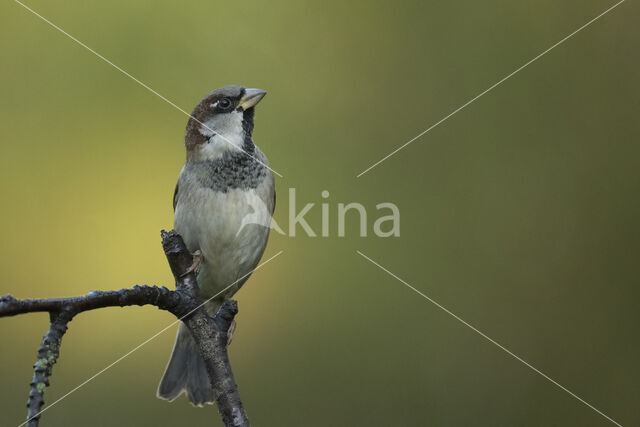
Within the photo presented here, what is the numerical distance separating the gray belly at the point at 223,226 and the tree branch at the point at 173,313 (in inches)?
41.8

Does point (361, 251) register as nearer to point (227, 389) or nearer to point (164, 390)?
point (164, 390)

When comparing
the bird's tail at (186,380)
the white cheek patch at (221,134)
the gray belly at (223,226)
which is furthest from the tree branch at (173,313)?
the bird's tail at (186,380)

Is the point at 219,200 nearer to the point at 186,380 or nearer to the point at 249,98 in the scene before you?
the point at 249,98

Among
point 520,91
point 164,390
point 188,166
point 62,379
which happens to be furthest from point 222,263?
point 520,91

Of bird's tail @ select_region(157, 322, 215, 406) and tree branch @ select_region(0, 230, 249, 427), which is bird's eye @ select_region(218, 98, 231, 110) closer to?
bird's tail @ select_region(157, 322, 215, 406)

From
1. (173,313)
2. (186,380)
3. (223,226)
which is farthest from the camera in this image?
(186,380)

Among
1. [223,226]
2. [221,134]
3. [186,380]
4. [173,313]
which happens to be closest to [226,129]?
[221,134]

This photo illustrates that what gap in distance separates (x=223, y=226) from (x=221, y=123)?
0.53 m

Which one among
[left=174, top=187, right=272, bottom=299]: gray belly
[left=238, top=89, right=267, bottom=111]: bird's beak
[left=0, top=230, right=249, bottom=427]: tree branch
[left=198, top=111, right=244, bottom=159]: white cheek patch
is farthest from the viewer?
[left=238, top=89, right=267, bottom=111]: bird's beak

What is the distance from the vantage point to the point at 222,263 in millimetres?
3299

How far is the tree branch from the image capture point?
1262 mm

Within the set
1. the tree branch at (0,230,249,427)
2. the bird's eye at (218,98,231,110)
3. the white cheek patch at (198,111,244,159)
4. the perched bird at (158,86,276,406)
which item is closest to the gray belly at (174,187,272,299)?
the perched bird at (158,86,276,406)

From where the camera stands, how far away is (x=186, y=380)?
3502mm

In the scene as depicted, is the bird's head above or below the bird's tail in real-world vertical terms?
above
